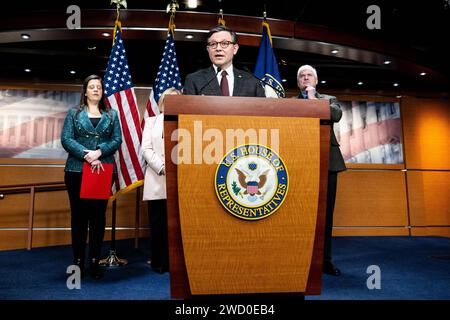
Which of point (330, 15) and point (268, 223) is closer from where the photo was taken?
point (268, 223)

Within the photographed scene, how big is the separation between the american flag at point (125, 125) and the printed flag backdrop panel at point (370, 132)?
349 cm

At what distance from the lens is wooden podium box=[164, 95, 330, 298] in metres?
1.10

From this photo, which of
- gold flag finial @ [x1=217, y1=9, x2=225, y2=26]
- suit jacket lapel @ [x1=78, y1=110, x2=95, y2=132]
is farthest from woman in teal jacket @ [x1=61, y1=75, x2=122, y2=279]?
gold flag finial @ [x1=217, y1=9, x2=225, y2=26]

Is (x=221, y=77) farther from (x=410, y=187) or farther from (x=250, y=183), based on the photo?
(x=410, y=187)

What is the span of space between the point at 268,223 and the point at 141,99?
14.5 ft

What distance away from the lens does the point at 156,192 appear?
9.07 ft

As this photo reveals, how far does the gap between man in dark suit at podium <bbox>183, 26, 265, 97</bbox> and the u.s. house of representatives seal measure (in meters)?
0.57

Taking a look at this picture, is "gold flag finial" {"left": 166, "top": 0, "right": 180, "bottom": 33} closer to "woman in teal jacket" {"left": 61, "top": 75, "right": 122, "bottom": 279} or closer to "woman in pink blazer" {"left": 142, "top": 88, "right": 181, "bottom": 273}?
"woman in pink blazer" {"left": 142, "top": 88, "right": 181, "bottom": 273}

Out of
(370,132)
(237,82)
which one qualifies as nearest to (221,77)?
(237,82)

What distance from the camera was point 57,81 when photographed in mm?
4980

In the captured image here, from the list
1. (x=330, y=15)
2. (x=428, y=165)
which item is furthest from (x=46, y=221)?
(x=428, y=165)

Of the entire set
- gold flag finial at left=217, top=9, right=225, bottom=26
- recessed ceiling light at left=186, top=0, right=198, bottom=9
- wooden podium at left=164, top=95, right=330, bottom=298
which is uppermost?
recessed ceiling light at left=186, top=0, right=198, bottom=9
